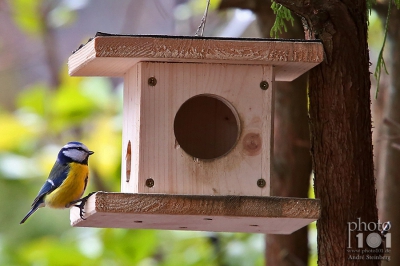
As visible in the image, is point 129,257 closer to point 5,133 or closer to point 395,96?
point 5,133

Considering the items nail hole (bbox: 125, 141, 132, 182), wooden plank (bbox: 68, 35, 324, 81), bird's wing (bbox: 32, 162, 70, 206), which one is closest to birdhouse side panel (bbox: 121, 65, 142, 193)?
nail hole (bbox: 125, 141, 132, 182)

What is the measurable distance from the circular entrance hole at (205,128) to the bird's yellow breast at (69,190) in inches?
27.2

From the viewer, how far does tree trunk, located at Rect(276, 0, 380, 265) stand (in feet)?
6.97

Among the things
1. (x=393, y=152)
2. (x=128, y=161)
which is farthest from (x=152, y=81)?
(x=393, y=152)

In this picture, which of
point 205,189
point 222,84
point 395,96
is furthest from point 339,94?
point 395,96

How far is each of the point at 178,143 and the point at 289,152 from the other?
1.23 meters

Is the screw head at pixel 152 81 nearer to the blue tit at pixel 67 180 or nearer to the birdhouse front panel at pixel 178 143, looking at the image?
the birdhouse front panel at pixel 178 143

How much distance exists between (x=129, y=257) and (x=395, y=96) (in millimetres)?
1753

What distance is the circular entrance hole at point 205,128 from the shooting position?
2619mm

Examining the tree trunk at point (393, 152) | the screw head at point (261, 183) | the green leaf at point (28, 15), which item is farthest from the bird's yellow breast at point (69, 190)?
the green leaf at point (28, 15)

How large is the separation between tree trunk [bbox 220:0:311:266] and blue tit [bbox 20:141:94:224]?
3.21ft

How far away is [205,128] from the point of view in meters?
2.65

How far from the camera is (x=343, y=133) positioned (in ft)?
7.04

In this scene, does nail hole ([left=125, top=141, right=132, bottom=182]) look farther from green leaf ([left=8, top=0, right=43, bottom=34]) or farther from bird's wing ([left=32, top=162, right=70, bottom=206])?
green leaf ([left=8, top=0, right=43, bottom=34])
